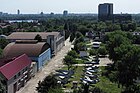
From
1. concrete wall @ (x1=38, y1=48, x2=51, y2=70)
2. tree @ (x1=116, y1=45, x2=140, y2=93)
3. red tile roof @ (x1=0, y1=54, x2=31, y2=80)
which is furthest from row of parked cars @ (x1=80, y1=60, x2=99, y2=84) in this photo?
red tile roof @ (x1=0, y1=54, x2=31, y2=80)

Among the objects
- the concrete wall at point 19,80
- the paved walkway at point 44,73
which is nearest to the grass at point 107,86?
the paved walkway at point 44,73

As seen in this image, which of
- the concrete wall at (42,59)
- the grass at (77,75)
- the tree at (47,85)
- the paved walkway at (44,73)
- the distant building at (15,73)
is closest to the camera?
the tree at (47,85)

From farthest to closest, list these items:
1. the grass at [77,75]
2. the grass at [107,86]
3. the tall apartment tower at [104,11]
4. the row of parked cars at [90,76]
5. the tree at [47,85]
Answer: the tall apartment tower at [104,11] → the row of parked cars at [90,76] → the grass at [77,75] → the grass at [107,86] → the tree at [47,85]

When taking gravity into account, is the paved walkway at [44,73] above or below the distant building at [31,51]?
below

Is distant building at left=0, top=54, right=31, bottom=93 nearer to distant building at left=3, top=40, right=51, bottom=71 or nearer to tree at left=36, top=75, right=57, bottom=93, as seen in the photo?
tree at left=36, top=75, right=57, bottom=93

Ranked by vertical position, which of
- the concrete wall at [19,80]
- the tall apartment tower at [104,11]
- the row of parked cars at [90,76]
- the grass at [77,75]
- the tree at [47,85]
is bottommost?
the grass at [77,75]

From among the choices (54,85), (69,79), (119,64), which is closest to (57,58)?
(69,79)

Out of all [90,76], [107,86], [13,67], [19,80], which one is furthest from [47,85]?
[90,76]

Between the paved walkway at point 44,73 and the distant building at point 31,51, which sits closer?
the paved walkway at point 44,73

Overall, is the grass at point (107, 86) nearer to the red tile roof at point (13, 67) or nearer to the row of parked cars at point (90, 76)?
the row of parked cars at point (90, 76)

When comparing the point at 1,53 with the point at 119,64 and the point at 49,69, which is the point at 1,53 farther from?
the point at 119,64
